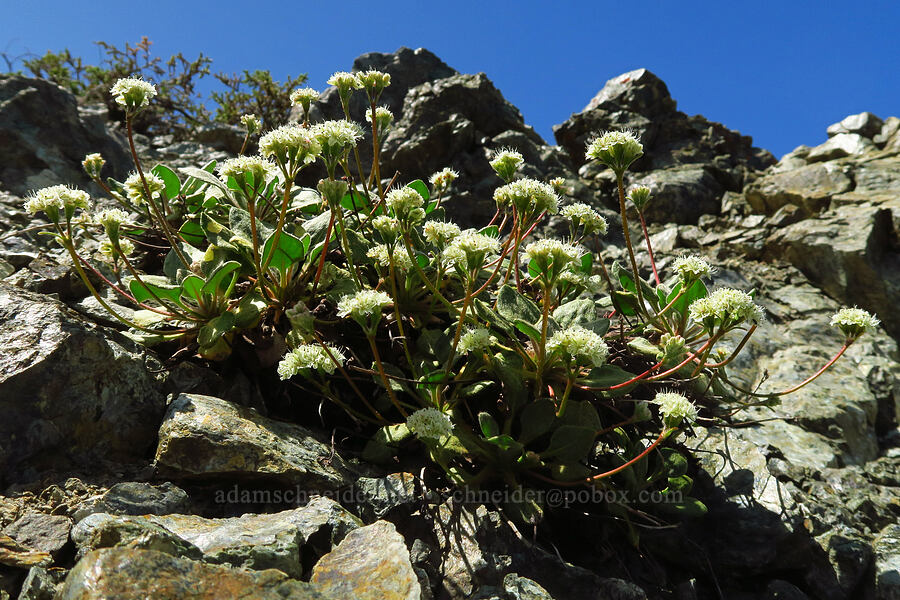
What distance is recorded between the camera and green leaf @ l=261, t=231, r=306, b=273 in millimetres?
2527

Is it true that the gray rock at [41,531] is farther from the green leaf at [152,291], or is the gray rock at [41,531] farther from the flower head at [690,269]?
the flower head at [690,269]

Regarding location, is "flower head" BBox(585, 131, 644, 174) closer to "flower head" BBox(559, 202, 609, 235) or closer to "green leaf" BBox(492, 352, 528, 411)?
"flower head" BBox(559, 202, 609, 235)

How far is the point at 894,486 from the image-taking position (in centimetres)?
378

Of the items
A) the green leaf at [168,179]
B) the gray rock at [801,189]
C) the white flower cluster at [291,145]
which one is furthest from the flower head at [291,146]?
the gray rock at [801,189]

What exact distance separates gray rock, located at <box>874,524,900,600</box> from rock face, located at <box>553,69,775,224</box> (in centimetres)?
397

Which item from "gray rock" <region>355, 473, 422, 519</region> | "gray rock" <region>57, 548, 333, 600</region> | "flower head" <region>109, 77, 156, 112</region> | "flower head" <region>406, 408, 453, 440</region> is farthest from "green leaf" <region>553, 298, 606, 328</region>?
"flower head" <region>109, 77, 156, 112</region>

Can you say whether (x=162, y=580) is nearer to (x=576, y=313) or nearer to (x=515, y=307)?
(x=515, y=307)

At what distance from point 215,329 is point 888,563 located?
3.58 m

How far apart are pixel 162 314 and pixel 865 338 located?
5680 mm

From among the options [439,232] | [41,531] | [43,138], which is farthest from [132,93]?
[43,138]

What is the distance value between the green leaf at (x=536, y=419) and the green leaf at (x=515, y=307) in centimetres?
39

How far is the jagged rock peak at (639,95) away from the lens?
26.3ft

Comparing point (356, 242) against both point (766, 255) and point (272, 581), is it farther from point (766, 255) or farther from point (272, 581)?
point (766, 255)

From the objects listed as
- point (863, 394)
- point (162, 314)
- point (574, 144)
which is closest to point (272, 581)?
point (162, 314)
